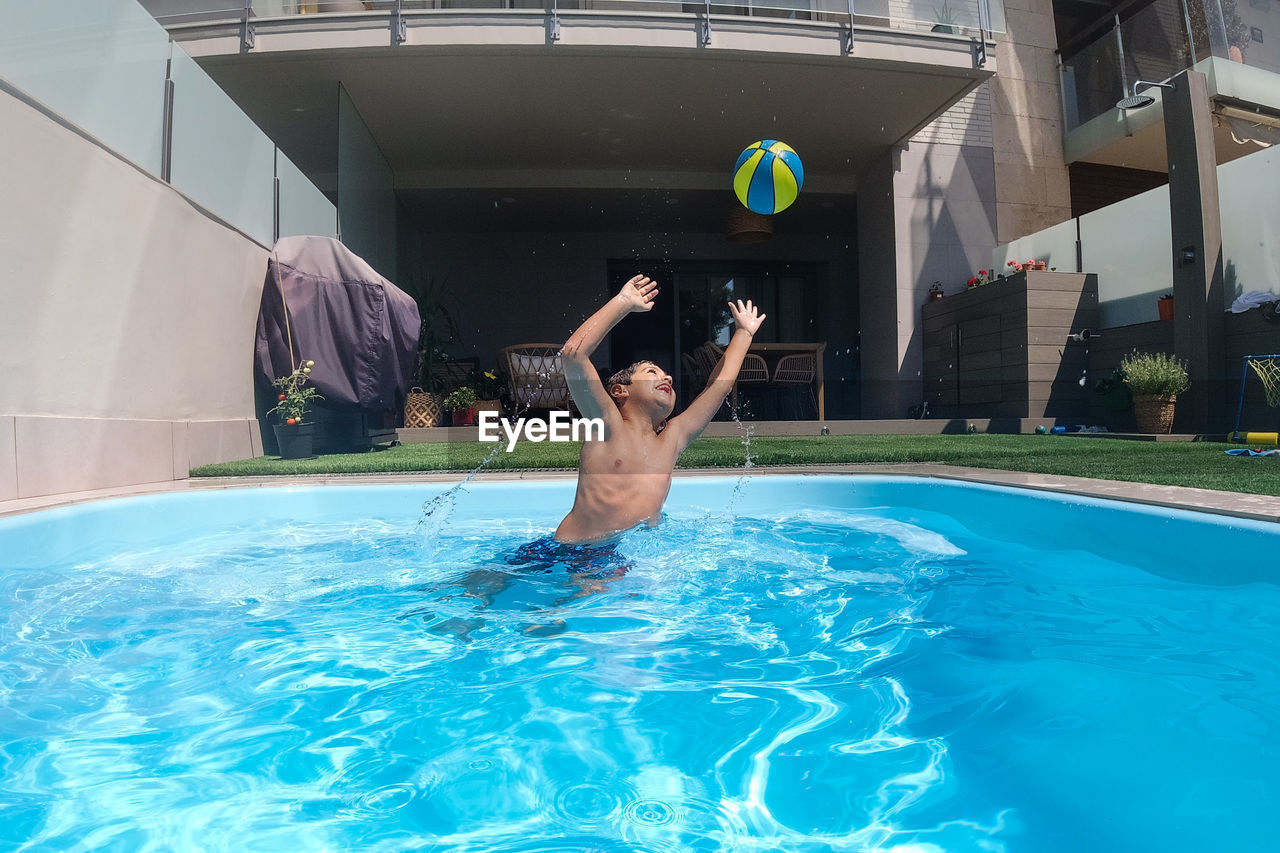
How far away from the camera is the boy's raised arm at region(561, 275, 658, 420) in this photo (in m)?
2.16

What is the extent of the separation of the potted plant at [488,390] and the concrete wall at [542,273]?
120 inches

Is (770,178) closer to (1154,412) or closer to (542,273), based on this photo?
(1154,412)

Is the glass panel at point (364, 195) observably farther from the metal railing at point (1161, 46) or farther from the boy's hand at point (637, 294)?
the metal railing at point (1161, 46)

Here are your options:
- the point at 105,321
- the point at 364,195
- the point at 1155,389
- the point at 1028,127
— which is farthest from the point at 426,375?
the point at 1028,127

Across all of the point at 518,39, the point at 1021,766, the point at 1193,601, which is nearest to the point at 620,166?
the point at 518,39

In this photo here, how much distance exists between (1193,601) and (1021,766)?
1410 mm

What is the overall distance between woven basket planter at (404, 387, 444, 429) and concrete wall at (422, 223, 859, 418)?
3.78 meters

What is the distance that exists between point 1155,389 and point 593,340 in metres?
6.47

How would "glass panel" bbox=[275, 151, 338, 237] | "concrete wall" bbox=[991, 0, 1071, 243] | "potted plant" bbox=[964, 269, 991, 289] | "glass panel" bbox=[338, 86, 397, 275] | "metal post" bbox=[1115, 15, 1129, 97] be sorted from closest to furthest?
"glass panel" bbox=[275, 151, 338, 237] < "glass panel" bbox=[338, 86, 397, 275] < "potted plant" bbox=[964, 269, 991, 289] < "metal post" bbox=[1115, 15, 1129, 97] < "concrete wall" bbox=[991, 0, 1071, 243]

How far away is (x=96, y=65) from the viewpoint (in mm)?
4281

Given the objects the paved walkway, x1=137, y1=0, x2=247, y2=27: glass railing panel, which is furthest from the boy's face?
x1=137, y1=0, x2=247, y2=27: glass railing panel

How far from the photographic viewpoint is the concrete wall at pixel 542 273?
469 inches

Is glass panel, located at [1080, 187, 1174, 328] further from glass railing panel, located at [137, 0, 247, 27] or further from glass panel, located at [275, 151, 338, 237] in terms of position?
glass railing panel, located at [137, 0, 247, 27]

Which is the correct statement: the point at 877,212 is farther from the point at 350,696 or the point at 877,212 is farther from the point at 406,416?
the point at 350,696
